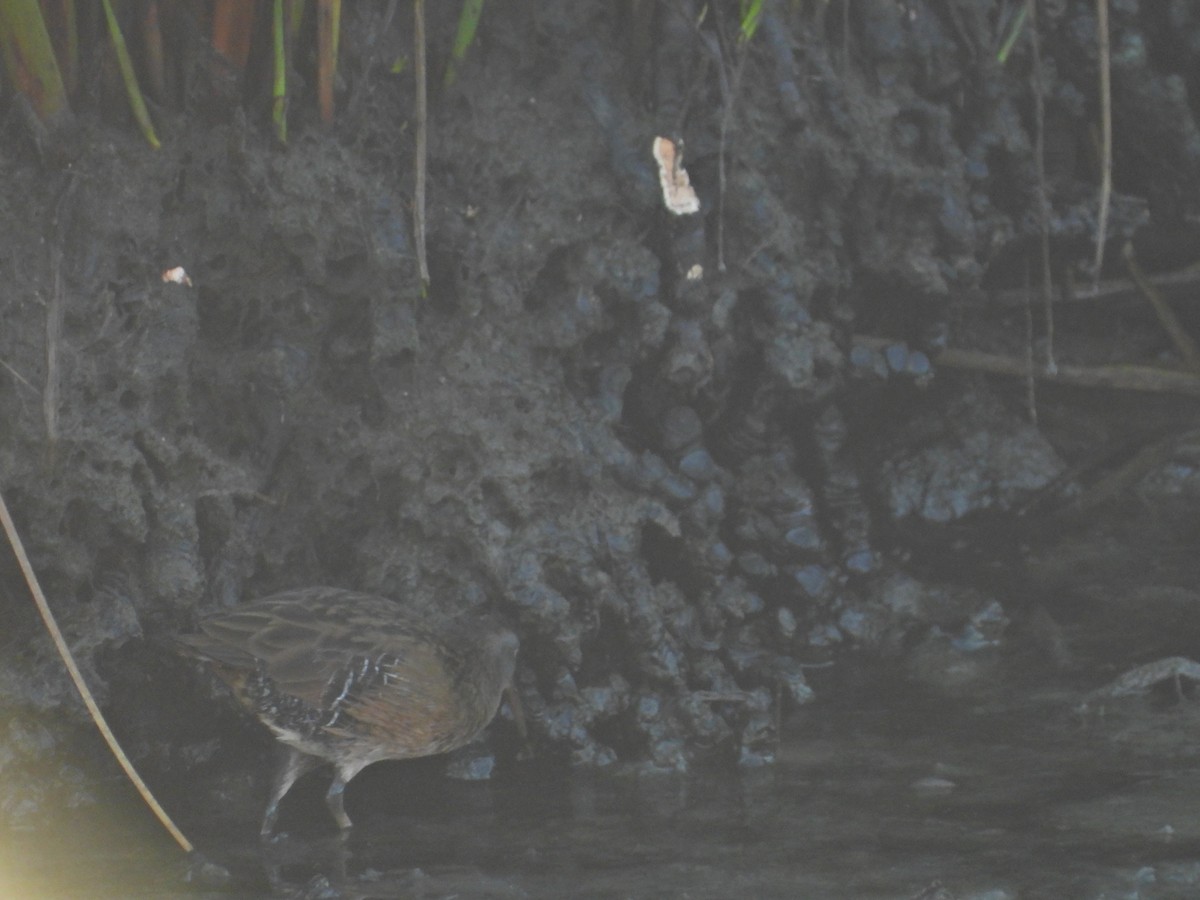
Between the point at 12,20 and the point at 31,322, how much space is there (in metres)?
0.78

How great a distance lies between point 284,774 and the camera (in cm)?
441

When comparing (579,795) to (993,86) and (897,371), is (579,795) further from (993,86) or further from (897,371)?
(993,86)

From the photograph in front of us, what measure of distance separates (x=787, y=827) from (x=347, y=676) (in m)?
1.25

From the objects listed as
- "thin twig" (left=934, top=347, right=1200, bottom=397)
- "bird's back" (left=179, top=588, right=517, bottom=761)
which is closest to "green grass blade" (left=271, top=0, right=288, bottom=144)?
"bird's back" (left=179, top=588, right=517, bottom=761)

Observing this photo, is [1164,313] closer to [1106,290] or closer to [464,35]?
[1106,290]

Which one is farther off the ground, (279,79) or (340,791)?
(279,79)

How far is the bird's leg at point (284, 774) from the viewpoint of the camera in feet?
14.2

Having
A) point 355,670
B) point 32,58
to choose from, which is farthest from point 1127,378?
point 32,58

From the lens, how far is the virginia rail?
14.2ft

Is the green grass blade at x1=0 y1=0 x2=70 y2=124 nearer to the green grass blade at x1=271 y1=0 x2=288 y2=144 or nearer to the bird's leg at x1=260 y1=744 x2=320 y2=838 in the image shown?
the green grass blade at x1=271 y1=0 x2=288 y2=144

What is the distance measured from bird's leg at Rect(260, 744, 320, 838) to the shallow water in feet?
0.18

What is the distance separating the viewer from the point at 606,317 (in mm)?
4969

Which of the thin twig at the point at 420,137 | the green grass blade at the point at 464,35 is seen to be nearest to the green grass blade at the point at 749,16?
the green grass blade at the point at 464,35

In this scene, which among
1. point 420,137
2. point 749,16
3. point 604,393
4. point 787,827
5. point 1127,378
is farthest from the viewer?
point 1127,378
